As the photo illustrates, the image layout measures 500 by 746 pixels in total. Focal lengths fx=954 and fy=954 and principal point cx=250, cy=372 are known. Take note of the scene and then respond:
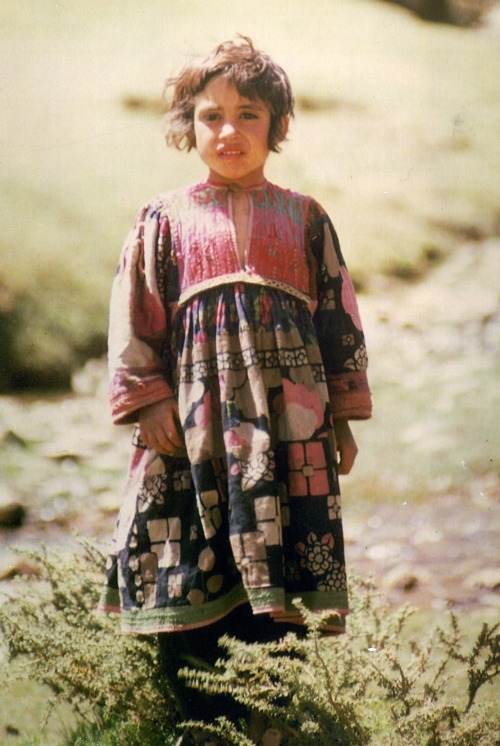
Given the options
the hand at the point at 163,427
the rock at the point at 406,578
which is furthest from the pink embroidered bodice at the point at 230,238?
the rock at the point at 406,578

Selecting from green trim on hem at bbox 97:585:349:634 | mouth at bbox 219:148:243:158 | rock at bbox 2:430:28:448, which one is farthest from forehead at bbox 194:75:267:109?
rock at bbox 2:430:28:448

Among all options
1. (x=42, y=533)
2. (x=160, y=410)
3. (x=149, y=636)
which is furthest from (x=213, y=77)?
(x=42, y=533)

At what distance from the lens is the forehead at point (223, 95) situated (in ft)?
7.01

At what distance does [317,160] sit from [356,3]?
0.51 metres

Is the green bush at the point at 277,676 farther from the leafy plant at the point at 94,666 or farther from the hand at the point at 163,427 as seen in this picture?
the hand at the point at 163,427

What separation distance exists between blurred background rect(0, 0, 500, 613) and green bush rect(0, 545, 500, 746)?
317 mm

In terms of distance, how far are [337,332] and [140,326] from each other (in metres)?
0.46

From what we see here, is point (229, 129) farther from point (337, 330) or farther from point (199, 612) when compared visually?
point (199, 612)

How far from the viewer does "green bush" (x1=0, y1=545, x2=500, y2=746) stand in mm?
2076

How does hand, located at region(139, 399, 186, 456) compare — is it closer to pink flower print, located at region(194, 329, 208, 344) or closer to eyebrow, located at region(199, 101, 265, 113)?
pink flower print, located at region(194, 329, 208, 344)

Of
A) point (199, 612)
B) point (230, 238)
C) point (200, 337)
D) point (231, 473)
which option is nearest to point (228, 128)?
point (230, 238)

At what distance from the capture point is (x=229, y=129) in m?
2.13

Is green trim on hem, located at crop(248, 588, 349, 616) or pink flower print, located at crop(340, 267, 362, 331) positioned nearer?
green trim on hem, located at crop(248, 588, 349, 616)

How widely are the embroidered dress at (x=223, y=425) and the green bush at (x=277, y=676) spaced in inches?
5.8
